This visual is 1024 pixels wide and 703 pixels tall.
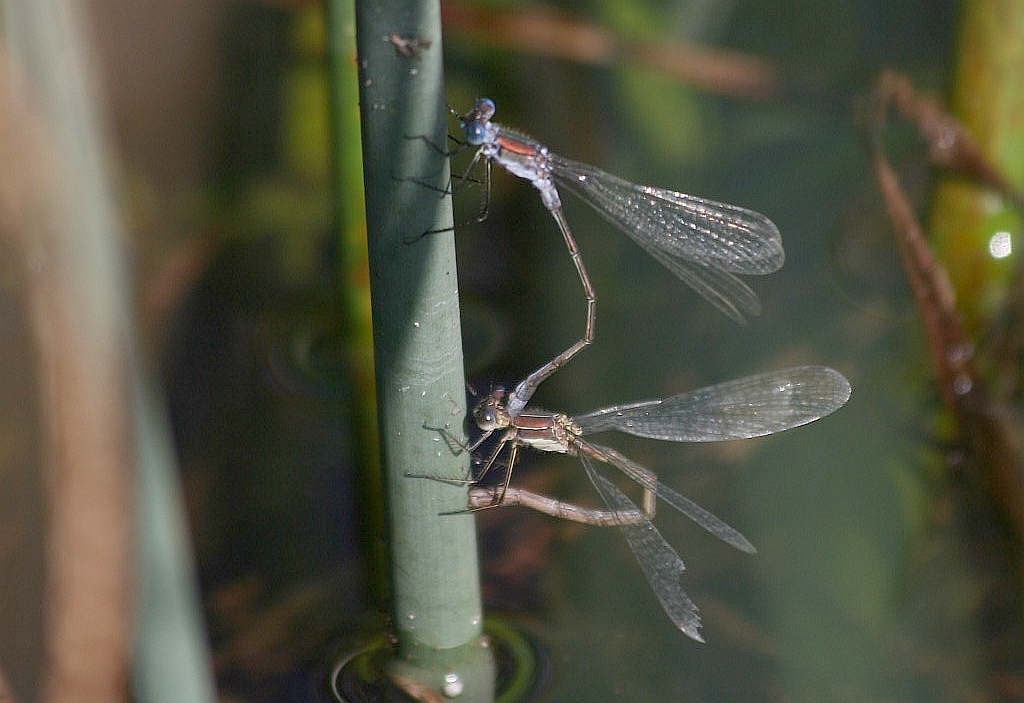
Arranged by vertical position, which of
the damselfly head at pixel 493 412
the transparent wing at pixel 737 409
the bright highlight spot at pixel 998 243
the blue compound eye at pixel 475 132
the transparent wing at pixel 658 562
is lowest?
the transparent wing at pixel 658 562

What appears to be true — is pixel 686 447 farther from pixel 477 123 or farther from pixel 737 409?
pixel 477 123

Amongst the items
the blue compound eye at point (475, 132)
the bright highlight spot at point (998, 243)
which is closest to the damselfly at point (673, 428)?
the blue compound eye at point (475, 132)

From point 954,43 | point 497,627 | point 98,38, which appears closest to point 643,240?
point 497,627

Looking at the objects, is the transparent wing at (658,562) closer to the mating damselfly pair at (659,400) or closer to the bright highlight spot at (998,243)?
the mating damselfly pair at (659,400)

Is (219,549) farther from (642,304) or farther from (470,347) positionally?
(642,304)

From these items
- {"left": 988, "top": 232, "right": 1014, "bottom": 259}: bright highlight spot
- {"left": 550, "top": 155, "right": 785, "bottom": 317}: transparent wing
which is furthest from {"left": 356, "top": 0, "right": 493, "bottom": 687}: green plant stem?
{"left": 988, "top": 232, "right": 1014, "bottom": 259}: bright highlight spot

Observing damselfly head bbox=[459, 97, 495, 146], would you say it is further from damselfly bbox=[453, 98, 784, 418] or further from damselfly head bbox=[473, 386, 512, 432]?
damselfly head bbox=[473, 386, 512, 432]

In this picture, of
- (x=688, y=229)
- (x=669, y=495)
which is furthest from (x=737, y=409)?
(x=688, y=229)
